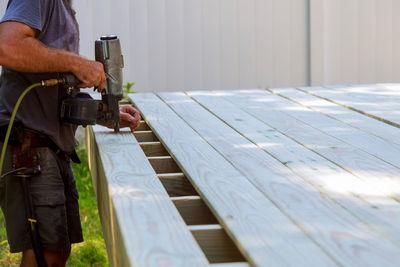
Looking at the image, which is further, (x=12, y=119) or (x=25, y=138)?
(x=25, y=138)

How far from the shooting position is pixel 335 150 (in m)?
2.89

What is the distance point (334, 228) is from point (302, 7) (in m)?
5.75

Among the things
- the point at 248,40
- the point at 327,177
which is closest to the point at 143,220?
the point at 327,177

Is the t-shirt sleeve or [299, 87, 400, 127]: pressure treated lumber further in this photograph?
[299, 87, 400, 127]: pressure treated lumber

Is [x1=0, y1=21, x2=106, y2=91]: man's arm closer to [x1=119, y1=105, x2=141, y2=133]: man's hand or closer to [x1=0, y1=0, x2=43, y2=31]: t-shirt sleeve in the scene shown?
[x1=0, y1=0, x2=43, y2=31]: t-shirt sleeve

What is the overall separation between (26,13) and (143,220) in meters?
1.19

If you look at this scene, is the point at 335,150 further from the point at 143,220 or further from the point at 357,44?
the point at 357,44

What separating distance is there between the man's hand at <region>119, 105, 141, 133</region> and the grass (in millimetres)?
1260

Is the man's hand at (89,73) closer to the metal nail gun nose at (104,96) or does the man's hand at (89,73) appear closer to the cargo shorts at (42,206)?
the metal nail gun nose at (104,96)

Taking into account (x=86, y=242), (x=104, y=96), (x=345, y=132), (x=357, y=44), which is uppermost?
(x=357, y=44)

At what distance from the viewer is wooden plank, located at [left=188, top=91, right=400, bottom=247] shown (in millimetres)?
1972

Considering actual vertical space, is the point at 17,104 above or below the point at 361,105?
above

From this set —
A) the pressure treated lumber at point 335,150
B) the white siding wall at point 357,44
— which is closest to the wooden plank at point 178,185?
the pressure treated lumber at point 335,150

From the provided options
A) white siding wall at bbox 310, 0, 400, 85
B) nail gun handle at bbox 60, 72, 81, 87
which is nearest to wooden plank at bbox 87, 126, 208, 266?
nail gun handle at bbox 60, 72, 81, 87
